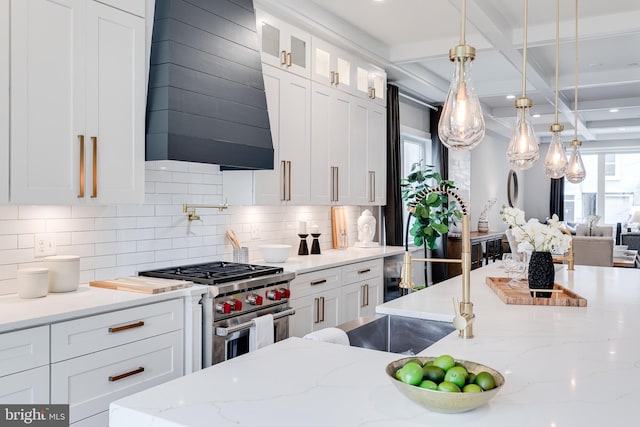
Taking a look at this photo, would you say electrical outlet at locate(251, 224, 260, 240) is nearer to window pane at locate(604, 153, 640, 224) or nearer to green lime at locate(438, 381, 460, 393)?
green lime at locate(438, 381, 460, 393)

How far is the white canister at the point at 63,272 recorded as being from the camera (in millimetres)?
2664

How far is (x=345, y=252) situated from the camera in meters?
4.96

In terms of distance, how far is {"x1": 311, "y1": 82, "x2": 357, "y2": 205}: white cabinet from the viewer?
4375 millimetres

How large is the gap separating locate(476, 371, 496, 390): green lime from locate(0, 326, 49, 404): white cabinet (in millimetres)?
1752

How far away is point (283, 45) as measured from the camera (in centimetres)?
398

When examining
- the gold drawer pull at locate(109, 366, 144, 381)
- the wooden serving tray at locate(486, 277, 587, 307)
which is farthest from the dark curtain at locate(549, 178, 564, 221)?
the gold drawer pull at locate(109, 366, 144, 381)

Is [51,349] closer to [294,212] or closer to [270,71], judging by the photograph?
[270,71]

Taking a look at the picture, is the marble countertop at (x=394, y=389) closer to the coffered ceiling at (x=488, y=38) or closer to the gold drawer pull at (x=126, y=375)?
the gold drawer pull at (x=126, y=375)

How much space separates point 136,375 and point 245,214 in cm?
179

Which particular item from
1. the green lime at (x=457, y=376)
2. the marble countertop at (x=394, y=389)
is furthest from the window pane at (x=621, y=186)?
the green lime at (x=457, y=376)

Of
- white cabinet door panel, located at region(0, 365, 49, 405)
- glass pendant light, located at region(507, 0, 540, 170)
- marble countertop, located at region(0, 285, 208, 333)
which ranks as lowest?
white cabinet door panel, located at region(0, 365, 49, 405)

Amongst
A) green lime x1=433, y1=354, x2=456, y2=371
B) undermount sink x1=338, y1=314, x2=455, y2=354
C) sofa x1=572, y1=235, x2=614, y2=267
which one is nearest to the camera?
green lime x1=433, y1=354, x2=456, y2=371

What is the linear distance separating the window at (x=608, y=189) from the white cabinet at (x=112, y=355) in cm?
1148

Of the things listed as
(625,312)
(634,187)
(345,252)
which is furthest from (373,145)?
(634,187)
